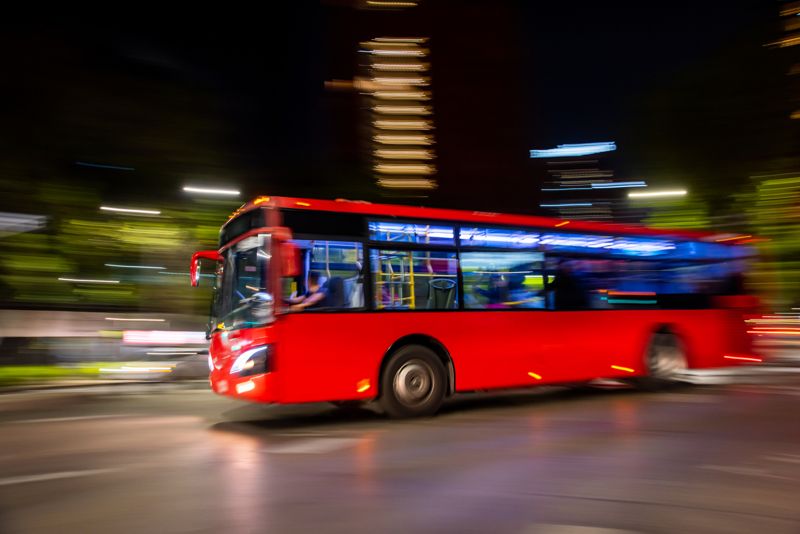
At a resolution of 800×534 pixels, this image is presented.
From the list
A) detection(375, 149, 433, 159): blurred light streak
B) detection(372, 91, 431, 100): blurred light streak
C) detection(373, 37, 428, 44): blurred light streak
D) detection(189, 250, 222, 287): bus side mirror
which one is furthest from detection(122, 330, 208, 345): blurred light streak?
detection(373, 37, 428, 44): blurred light streak

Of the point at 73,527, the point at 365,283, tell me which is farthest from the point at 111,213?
the point at 73,527

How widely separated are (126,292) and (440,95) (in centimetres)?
10709

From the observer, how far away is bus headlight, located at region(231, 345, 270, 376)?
23.9 feet

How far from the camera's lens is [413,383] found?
8297mm

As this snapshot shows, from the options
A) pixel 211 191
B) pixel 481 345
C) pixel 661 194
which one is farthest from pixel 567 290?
pixel 661 194

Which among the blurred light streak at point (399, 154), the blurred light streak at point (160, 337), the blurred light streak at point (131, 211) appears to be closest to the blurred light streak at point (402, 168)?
the blurred light streak at point (399, 154)

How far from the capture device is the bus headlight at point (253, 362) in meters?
7.29

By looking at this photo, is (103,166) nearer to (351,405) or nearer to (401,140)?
(351,405)

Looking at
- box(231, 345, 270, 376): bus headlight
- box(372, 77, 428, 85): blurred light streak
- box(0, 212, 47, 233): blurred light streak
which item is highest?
box(372, 77, 428, 85): blurred light streak

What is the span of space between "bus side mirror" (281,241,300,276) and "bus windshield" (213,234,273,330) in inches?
8.9

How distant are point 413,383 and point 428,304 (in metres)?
1.06

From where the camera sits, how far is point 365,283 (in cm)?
805

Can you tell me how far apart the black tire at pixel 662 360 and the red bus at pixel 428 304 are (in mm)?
25

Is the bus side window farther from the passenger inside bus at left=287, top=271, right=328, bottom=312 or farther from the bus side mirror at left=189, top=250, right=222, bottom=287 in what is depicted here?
the bus side mirror at left=189, top=250, right=222, bottom=287
